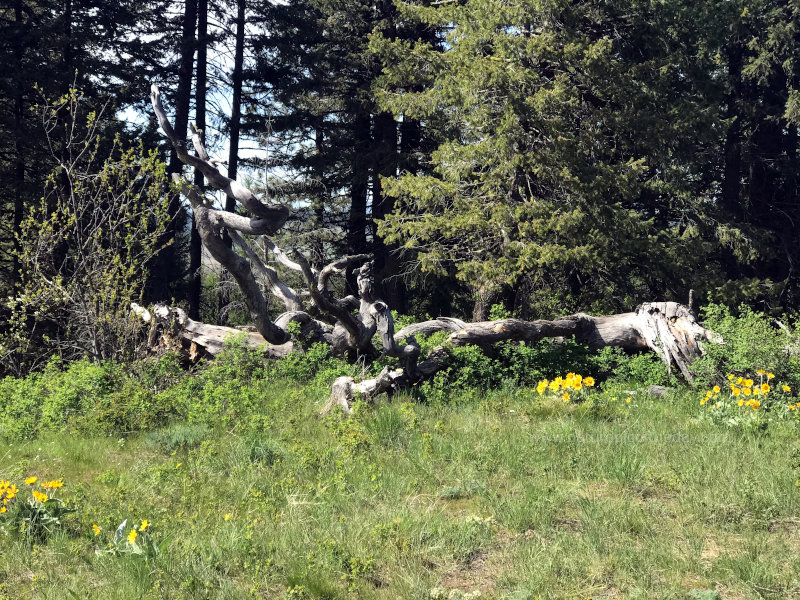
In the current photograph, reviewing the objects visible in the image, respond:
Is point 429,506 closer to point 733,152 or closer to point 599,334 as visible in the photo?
point 599,334

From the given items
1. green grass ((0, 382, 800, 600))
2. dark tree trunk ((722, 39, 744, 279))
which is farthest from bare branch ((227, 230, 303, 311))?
dark tree trunk ((722, 39, 744, 279))

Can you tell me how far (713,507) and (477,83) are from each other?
27.2ft

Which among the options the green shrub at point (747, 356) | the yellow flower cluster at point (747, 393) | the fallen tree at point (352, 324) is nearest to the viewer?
the yellow flower cluster at point (747, 393)

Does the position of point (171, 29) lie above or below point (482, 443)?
above

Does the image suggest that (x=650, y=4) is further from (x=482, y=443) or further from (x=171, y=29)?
(x=171, y=29)

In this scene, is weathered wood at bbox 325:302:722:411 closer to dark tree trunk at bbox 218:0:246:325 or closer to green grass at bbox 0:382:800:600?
green grass at bbox 0:382:800:600

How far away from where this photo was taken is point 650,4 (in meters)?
11.6

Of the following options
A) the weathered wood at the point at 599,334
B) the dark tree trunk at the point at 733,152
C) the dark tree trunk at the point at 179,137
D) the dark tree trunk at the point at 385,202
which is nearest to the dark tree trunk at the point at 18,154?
the dark tree trunk at the point at 179,137

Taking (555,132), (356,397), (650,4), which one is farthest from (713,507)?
A: (650,4)

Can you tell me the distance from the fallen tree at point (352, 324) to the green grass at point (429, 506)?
136 centimetres

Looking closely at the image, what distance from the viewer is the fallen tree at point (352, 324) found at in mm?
7320

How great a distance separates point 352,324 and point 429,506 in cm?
382

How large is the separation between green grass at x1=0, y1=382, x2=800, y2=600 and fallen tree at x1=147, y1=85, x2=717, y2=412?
1363 millimetres

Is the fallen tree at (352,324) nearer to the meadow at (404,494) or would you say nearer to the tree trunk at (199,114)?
the meadow at (404,494)
